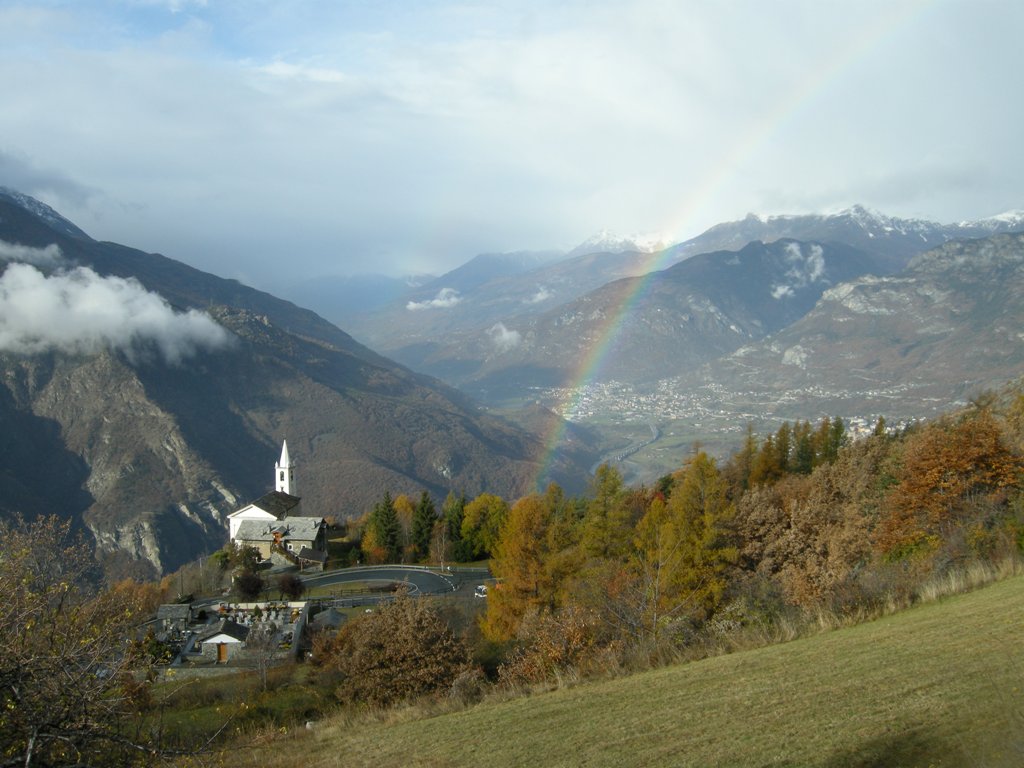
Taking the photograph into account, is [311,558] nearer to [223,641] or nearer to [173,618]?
[173,618]

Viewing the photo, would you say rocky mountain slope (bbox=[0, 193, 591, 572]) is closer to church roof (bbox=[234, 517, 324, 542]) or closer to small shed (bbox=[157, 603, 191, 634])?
church roof (bbox=[234, 517, 324, 542])

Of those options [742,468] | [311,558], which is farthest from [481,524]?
[742,468]

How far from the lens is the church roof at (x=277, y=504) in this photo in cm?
6519

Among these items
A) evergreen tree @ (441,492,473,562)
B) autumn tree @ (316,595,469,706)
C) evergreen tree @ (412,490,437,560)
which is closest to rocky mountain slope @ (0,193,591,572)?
evergreen tree @ (441,492,473,562)

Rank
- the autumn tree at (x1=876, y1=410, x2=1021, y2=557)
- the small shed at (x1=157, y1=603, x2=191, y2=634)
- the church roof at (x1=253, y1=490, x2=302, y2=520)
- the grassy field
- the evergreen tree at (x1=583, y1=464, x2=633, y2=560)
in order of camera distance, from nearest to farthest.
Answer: the grassy field
the autumn tree at (x1=876, y1=410, x2=1021, y2=557)
the evergreen tree at (x1=583, y1=464, x2=633, y2=560)
the small shed at (x1=157, y1=603, x2=191, y2=634)
the church roof at (x1=253, y1=490, x2=302, y2=520)

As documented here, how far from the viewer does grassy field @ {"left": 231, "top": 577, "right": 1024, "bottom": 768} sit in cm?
766

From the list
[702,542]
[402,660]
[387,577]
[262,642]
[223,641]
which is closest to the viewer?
[402,660]

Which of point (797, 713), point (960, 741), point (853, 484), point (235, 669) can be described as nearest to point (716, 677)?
point (797, 713)

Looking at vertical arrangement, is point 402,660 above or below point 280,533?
above

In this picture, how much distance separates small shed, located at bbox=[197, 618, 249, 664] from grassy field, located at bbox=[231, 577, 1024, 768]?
70.9ft

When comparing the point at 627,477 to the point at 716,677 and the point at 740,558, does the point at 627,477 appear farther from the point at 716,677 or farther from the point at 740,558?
the point at 716,677

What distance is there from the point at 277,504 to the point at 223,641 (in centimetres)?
3371

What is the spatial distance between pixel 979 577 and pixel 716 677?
6.20 metres

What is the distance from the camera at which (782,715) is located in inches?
358
